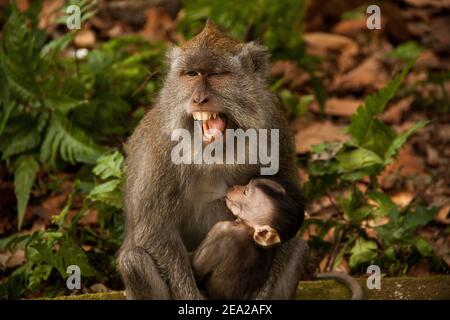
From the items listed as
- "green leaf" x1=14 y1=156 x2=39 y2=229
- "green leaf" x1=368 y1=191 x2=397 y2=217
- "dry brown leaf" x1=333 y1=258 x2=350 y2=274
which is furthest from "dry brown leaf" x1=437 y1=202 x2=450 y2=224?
"green leaf" x1=14 y1=156 x2=39 y2=229

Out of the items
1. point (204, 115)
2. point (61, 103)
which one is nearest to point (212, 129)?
point (204, 115)

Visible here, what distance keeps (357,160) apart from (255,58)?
88.5 inches

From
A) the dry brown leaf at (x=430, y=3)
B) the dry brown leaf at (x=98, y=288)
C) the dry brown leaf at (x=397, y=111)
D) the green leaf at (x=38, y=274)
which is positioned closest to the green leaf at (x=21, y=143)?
the green leaf at (x=38, y=274)

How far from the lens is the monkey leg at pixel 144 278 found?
6258 mm

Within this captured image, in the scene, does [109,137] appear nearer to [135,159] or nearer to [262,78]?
[135,159]

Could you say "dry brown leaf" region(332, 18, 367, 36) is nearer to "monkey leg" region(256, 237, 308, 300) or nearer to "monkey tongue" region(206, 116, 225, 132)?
"monkey leg" region(256, 237, 308, 300)

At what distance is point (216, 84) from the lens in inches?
237

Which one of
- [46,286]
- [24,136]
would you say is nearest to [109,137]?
[24,136]

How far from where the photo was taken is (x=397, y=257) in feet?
26.9

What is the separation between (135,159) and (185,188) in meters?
0.69

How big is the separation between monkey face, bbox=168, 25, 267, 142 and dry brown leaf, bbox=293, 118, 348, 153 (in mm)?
3767

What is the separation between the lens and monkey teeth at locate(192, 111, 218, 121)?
591 centimetres

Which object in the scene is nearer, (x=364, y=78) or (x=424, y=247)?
(x=424, y=247)

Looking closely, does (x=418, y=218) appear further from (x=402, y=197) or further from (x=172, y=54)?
(x=172, y=54)
